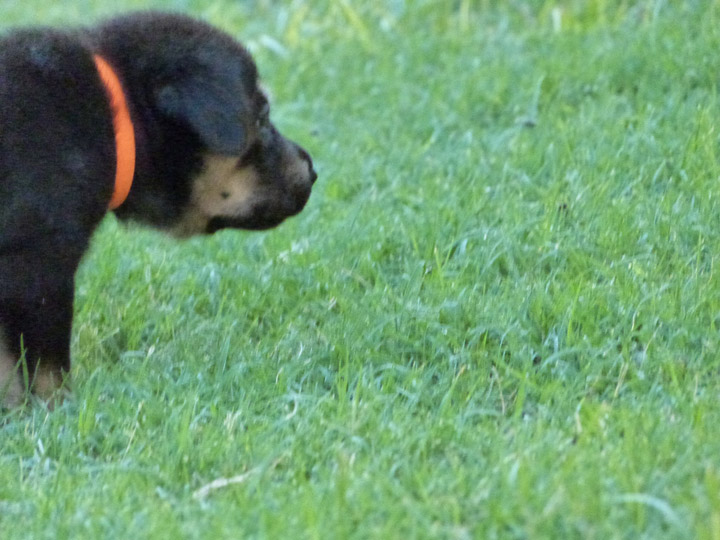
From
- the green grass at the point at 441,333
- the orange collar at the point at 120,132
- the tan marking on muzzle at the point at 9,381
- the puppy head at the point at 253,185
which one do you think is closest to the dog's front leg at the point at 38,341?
the tan marking on muzzle at the point at 9,381

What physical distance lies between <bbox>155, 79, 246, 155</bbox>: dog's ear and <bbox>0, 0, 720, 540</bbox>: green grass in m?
0.70

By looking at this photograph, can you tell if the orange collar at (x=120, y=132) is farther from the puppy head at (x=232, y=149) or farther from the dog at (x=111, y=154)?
the puppy head at (x=232, y=149)

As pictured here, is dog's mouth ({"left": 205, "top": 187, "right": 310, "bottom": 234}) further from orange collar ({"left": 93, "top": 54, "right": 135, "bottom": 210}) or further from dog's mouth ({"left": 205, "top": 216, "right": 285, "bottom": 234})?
orange collar ({"left": 93, "top": 54, "right": 135, "bottom": 210})

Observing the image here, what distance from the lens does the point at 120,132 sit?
12.1ft

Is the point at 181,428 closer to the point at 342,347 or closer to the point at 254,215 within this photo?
the point at 342,347

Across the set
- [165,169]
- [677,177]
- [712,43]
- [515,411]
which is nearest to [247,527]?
[515,411]

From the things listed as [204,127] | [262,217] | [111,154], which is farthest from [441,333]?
[111,154]

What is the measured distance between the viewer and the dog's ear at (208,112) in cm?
370

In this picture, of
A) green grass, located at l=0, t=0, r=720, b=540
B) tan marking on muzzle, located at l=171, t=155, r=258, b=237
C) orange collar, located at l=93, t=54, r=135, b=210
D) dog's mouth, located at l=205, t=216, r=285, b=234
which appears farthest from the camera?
dog's mouth, located at l=205, t=216, r=285, b=234

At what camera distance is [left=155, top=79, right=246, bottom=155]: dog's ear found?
3.70m

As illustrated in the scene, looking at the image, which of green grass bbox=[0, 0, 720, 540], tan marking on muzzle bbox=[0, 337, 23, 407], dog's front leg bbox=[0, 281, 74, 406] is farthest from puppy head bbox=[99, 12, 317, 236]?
tan marking on muzzle bbox=[0, 337, 23, 407]

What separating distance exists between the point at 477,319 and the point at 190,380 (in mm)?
1052

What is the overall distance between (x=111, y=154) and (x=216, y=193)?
54 centimetres

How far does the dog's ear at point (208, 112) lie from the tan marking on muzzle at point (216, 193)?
20cm
